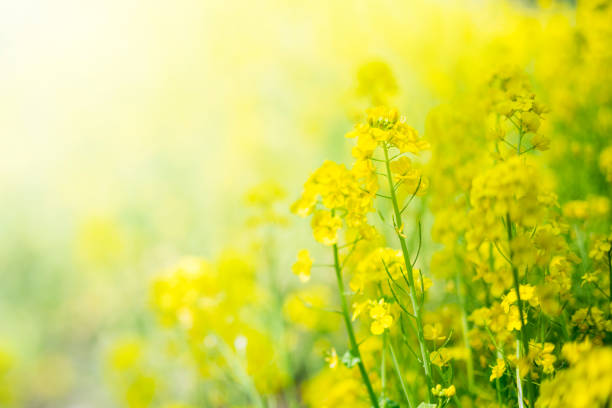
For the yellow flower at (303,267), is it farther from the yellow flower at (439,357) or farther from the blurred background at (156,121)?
the blurred background at (156,121)

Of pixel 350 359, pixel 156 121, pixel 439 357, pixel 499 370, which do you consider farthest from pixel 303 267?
pixel 156 121

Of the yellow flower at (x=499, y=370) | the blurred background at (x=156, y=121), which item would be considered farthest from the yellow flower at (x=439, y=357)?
the blurred background at (x=156, y=121)

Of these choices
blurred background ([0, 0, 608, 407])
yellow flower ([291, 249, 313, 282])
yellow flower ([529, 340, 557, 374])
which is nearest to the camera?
yellow flower ([529, 340, 557, 374])

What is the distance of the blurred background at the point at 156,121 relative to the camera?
4195mm

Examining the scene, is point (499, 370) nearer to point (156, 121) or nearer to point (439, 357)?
point (439, 357)

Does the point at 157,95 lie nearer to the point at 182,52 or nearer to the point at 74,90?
the point at 182,52

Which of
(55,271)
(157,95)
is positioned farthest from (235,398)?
(157,95)

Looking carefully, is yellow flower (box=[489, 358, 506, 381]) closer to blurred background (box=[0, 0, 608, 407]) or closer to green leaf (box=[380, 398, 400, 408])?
green leaf (box=[380, 398, 400, 408])

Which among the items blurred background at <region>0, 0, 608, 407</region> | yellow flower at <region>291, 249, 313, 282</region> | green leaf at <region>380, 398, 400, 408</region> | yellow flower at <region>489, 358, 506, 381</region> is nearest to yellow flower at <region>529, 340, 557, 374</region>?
yellow flower at <region>489, 358, 506, 381</region>

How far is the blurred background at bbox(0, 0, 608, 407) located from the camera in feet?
13.8

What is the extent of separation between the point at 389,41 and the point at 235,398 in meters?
4.41

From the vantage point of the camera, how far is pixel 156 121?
21.6ft

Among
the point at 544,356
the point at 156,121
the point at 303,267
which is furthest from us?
the point at 156,121

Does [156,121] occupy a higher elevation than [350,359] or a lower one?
higher
